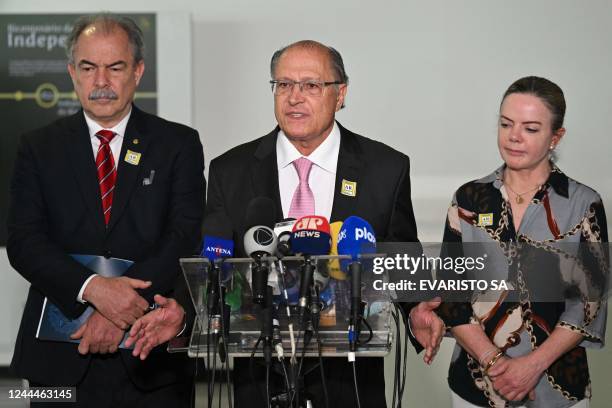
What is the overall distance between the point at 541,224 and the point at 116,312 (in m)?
1.43

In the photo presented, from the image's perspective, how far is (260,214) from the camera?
104 inches

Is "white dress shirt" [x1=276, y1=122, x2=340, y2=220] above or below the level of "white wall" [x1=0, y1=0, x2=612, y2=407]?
below

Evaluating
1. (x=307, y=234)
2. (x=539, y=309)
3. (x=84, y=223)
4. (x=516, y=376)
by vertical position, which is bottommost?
(x=516, y=376)

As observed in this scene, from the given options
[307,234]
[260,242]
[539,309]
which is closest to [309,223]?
[307,234]

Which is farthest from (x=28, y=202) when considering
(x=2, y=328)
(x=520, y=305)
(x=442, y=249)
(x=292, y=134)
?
(x=2, y=328)

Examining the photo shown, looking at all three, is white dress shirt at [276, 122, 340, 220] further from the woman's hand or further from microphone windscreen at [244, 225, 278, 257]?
the woman's hand

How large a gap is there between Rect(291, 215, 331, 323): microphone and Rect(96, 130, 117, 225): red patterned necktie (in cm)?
111

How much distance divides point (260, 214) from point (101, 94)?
1.11 meters

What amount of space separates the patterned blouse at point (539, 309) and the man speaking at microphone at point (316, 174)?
283mm

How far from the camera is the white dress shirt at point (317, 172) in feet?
10.2

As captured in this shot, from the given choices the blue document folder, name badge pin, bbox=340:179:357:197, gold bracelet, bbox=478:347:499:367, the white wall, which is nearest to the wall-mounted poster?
the white wall

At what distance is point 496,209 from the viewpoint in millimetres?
3207

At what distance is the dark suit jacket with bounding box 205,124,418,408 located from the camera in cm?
307

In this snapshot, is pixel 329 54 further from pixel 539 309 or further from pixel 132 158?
pixel 539 309
